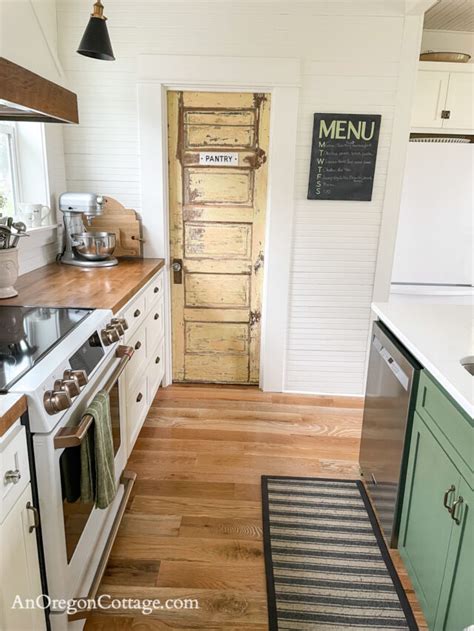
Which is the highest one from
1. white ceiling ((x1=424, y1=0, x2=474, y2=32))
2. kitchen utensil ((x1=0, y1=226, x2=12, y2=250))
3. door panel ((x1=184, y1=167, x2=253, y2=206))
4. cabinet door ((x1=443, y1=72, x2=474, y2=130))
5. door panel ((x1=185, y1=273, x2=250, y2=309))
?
white ceiling ((x1=424, y1=0, x2=474, y2=32))

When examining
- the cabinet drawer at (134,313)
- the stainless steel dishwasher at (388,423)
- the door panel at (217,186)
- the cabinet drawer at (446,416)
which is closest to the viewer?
the cabinet drawer at (446,416)

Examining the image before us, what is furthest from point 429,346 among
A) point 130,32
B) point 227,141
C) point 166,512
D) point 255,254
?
point 130,32

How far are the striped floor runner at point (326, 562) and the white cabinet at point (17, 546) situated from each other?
34.6 inches

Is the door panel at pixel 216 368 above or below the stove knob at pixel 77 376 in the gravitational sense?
below

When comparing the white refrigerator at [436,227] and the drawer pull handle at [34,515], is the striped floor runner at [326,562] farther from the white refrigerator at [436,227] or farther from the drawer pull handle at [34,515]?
the white refrigerator at [436,227]

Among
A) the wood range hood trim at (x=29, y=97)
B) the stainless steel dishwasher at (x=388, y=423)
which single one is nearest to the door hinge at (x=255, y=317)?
the stainless steel dishwasher at (x=388, y=423)

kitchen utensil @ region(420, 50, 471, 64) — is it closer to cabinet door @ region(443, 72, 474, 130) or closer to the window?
cabinet door @ region(443, 72, 474, 130)

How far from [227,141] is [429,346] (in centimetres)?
201

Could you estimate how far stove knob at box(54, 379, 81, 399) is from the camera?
4.20 ft

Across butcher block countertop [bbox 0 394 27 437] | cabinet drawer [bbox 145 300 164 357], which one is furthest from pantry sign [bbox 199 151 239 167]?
butcher block countertop [bbox 0 394 27 437]

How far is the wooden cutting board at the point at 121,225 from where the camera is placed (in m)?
3.05

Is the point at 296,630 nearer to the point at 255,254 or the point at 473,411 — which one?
the point at 473,411

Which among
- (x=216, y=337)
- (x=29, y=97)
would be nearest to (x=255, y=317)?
(x=216, y=337)

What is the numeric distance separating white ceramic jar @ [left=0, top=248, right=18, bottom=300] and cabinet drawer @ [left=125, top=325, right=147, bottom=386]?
0.59 m
